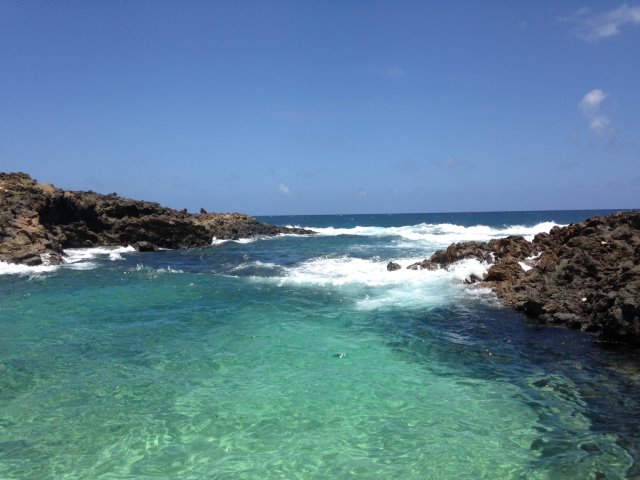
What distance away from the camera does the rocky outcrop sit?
1035 inches

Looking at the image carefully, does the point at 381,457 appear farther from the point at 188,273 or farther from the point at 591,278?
the point at 188,273

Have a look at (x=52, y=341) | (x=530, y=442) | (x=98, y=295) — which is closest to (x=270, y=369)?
(x=530, y=442)

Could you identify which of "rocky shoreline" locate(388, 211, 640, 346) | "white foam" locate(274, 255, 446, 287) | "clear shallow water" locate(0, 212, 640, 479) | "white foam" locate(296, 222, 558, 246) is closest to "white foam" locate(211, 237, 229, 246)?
"white foam" locate(274, 255, 446, 287)

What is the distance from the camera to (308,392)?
8.02 meters

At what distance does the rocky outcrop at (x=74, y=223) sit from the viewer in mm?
26291

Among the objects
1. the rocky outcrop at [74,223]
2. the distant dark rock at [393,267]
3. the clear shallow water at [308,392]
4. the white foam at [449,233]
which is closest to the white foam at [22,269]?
the rocky outcrop at [74,223]

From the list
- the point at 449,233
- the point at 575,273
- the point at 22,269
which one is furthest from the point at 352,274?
the point at 449,233

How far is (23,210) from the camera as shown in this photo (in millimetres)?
28625

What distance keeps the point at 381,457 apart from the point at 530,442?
2084 mm

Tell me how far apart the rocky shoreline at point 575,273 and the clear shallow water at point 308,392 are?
0.68 metres

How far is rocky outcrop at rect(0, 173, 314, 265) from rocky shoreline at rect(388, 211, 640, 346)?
19947mm

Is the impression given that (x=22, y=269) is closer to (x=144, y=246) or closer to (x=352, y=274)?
(x=144, y=246)

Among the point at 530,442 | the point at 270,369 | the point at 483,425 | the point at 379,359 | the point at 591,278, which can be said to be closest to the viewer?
the point at 530,442

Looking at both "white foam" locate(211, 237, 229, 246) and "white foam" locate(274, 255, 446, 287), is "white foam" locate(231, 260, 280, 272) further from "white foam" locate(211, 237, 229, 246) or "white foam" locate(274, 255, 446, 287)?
"white foam" locate(211, 237, 229, 246)
